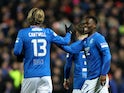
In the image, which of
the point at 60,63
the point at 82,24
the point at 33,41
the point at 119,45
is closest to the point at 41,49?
the point at 33,41

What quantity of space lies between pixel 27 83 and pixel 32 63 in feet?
1.25

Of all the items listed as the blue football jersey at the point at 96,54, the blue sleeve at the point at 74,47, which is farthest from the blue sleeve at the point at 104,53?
the blue sleeve at the point at 74,47

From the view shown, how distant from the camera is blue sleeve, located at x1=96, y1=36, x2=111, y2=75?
12.1m

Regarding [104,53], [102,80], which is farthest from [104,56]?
[102,80]

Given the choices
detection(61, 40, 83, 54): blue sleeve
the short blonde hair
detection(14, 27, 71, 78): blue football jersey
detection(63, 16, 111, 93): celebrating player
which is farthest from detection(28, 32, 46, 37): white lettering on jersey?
detection(63, 16, 111, 93): celebrating player

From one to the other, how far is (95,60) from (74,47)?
71cm

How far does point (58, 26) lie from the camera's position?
2114 centimetres

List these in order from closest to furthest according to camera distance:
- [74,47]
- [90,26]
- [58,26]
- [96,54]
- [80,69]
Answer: [96,54], [90,26], [74,47], [80,69], [58,26]

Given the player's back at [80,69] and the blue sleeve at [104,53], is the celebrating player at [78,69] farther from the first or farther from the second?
the blue sleeve at [104,53]

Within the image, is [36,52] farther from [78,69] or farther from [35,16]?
[78,69]

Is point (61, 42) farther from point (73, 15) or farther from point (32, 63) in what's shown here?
point (73, 15)

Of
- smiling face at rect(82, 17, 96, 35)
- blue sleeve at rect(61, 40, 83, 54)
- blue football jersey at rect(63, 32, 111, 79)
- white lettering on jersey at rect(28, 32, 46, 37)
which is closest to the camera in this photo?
blue football jersey at rect(63, 32, 111, 79)

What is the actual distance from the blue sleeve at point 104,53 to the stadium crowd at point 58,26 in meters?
5.46

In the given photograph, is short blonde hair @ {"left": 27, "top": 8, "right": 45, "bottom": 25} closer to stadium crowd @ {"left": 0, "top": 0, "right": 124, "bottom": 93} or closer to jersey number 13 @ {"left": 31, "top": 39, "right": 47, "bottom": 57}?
jersey number 13 @ {"left": 31, "top": 39, "right": 47, "bottom": 57}
